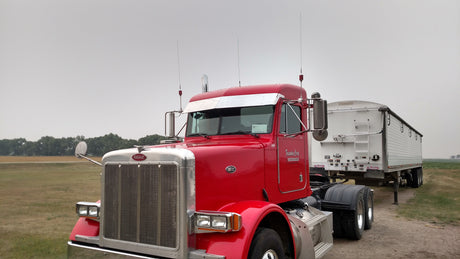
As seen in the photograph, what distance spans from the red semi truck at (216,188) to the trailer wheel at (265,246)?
1cm

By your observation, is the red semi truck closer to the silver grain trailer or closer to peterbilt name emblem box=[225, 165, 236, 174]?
peterbilt name emblem box=[225, 165, 236, 174]

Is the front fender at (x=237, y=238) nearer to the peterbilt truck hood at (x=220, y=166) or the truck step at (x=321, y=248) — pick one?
the peterbilt truck hood at (x=220, y=166)

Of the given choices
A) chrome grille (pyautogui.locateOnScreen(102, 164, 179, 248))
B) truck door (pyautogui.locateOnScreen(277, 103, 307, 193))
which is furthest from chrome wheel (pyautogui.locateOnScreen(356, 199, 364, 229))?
chrome grille (pyautogui.locateOnScreen(102, 164, 179, 248))

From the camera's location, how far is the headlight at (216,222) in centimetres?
344

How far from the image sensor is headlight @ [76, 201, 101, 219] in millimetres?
4348

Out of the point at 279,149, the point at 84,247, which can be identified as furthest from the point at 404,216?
the point at 84,247

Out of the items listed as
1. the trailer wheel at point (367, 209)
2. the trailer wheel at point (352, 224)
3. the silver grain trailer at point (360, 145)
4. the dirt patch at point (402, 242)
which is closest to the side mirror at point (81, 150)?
the dirt patch at point (402, 242)

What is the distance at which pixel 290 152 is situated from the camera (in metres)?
5.41

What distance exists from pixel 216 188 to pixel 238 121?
4.78 ft

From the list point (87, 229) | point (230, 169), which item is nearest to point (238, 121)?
point (230, 169)

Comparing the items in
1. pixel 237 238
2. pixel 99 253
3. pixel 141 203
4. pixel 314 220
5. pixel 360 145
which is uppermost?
pixel 360 145

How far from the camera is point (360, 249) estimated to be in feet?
23.7

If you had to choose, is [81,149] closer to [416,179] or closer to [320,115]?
[320,115]

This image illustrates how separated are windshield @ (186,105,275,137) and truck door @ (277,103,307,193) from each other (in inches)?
10.4
